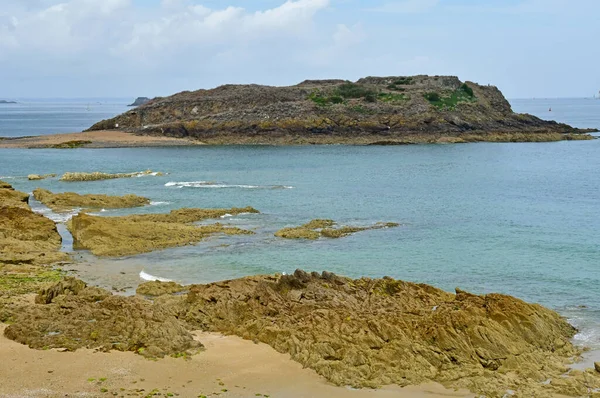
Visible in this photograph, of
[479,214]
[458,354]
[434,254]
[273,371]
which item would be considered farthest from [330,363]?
[479,214]

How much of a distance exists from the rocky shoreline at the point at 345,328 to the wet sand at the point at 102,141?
76.0m

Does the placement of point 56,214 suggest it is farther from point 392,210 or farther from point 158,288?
point 392,210

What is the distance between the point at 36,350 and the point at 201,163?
5869 cm

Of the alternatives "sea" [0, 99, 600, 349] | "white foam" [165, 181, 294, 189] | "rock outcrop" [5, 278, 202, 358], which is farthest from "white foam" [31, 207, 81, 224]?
"rock outcrop" [5, 278, 202, 358]

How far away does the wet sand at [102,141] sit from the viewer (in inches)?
3723

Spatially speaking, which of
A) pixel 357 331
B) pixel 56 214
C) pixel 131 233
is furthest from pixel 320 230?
pixel 357 331

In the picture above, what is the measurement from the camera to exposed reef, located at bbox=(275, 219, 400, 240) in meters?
33.5

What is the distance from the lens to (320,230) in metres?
35.0

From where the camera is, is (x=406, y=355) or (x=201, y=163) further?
(x=201, y=163)

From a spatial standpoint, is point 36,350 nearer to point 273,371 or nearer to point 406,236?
point 273,371

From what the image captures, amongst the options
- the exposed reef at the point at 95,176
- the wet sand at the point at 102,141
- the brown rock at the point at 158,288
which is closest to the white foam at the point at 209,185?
the exposed reef at the point at 95,176

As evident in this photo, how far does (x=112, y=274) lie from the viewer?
26.4 metres

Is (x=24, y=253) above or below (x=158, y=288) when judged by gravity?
above

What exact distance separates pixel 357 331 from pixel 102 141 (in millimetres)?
86666
